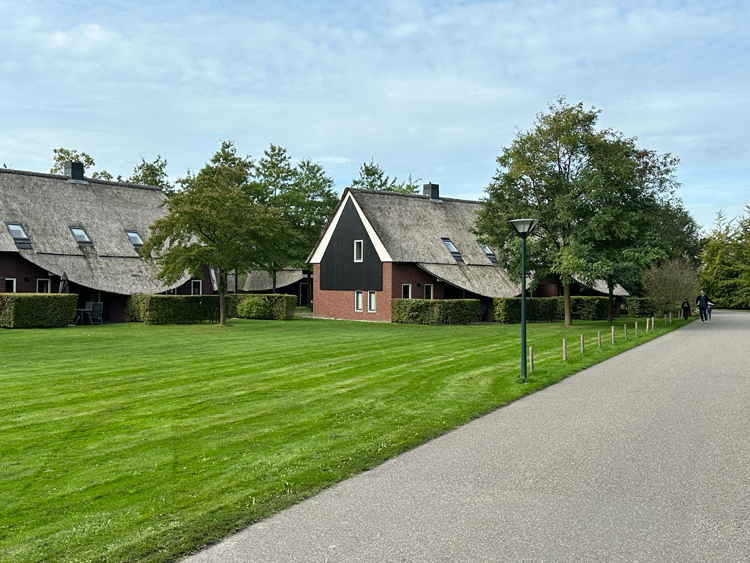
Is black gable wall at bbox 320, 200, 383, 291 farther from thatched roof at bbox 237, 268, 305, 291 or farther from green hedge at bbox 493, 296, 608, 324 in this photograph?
thatched roof at bbox 237, 268, 305, 291

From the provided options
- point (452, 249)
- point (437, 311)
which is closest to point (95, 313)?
point (437, 311)

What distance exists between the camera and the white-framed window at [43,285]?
32594mm

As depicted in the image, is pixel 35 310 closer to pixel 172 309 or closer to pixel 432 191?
pixel 172 309

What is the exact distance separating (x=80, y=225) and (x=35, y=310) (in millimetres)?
8807

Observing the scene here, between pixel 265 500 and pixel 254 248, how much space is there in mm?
26808

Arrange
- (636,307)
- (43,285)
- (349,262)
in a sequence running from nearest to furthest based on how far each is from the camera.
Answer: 1. (43,285)
2. (349,262)
3. (636,307)

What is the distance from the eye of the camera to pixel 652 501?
576cm

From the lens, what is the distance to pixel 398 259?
3597cm

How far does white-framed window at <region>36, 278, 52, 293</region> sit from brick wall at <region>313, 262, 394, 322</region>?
1516cm

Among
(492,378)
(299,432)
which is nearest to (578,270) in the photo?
(492,378)

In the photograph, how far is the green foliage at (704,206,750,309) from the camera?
65562mm

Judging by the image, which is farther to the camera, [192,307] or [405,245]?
[405,245]

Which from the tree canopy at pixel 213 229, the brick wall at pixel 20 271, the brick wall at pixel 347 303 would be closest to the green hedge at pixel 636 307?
the brick wall at pixel 347 303

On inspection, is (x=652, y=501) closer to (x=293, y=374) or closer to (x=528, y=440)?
(x=528, y=440)
